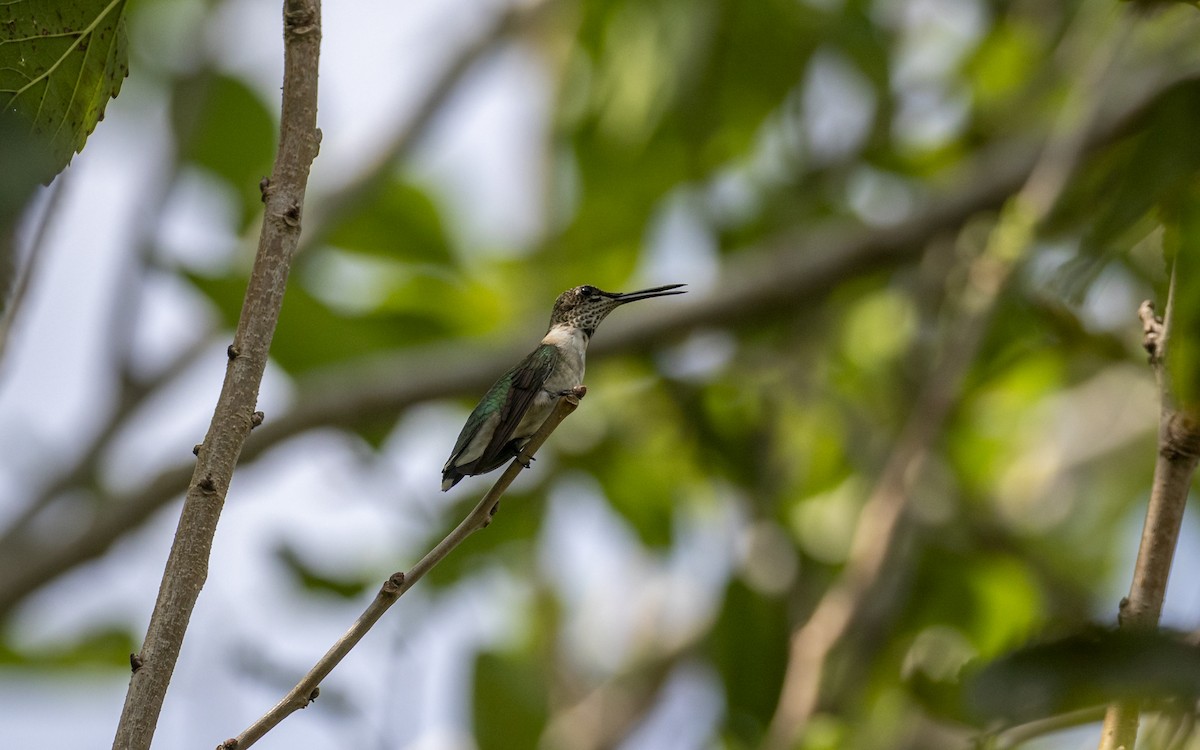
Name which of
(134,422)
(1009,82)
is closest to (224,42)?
(134,422)

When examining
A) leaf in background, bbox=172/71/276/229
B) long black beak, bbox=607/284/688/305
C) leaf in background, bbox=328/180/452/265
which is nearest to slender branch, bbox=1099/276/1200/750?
long black beak, bbox=607/284/688/305

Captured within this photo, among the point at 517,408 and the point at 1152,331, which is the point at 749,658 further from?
the point at 1152,331

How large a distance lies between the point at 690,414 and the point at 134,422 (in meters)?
2.34

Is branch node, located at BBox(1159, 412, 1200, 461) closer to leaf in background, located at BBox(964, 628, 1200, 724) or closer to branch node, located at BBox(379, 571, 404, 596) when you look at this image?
leaf in background, located at BBox(964, 628, 1200, 724)

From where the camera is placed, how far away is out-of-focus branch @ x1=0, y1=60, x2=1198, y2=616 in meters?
4.55

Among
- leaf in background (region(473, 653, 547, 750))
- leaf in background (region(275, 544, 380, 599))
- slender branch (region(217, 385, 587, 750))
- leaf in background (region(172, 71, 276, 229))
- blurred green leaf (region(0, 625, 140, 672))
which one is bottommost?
slender branch (region(217, 385, 587, 750))

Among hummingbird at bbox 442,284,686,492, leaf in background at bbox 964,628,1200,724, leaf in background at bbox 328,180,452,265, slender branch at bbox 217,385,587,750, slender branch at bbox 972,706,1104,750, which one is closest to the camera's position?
leaf in background at bbox 964,628,1200,724

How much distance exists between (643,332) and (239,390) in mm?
3670

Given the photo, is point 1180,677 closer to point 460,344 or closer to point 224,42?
point 460,344

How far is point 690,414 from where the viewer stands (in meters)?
5.29

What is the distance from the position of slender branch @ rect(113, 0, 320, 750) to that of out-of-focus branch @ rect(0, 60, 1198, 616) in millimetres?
3150

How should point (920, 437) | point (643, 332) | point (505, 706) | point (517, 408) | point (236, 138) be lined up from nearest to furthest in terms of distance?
point (517, 408)
point (920, 437)
point (505, 706)
point (643, 332)
point (236, 138)

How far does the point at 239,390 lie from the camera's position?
1.25 meters

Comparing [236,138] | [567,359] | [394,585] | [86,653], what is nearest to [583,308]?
[567,359]
